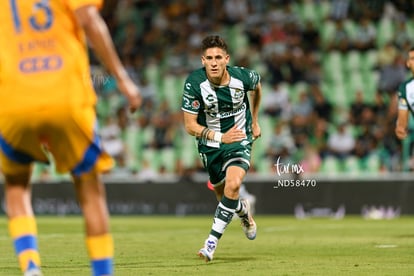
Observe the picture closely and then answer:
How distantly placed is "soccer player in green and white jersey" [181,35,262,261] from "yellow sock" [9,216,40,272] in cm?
393

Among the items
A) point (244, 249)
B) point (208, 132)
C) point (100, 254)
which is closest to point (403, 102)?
point (244, 249)

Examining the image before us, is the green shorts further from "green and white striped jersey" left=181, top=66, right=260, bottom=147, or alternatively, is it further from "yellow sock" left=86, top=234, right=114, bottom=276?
"yellow sock" left=86, top=234, right=114, bottom=276

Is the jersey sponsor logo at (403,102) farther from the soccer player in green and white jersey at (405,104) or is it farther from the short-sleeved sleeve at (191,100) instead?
the short-sleeved sleeve at (191,100)

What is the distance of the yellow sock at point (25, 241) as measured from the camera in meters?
5.90

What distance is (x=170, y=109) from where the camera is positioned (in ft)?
74.6

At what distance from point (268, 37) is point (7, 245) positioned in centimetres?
1266

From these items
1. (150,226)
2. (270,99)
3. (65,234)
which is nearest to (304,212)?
(270,99)

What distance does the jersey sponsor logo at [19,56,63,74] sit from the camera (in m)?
5.50

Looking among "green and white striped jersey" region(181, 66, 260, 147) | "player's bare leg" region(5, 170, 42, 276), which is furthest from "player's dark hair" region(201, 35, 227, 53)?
"player's bare leg" region(5, 170, 42, 276)

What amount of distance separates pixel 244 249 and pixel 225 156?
1.34 m

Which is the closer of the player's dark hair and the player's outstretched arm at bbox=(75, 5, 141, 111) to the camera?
the player's outstretched arm at bbox=(75, 5, 141, 111)

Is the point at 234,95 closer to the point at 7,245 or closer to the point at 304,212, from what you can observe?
the point at 7,245

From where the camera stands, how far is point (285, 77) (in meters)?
22.2

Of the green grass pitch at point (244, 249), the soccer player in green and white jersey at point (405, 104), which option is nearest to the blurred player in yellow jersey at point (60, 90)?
the green grass pitch at point (244, 249)
